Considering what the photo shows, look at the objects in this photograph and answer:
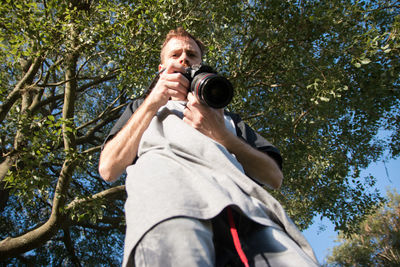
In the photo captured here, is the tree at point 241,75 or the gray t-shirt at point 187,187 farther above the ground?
the tree at point 241,75

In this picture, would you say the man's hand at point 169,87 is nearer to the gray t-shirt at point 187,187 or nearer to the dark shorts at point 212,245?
the gray t-shirt at point 187,187

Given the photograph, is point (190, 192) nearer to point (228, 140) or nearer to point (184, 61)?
point (228, 140)

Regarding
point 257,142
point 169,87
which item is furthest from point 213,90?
point 257,142

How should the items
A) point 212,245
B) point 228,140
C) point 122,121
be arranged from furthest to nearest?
point 122,121 → point 228,140 → point 212,245

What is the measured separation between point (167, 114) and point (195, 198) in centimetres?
75

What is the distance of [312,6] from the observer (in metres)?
6.30

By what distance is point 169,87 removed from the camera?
1.77 m

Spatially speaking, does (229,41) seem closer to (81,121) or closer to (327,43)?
(327,43)

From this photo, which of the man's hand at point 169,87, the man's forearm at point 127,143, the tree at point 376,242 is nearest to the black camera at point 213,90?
the man's hand at point 169,87

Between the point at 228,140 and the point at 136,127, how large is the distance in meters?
0.53

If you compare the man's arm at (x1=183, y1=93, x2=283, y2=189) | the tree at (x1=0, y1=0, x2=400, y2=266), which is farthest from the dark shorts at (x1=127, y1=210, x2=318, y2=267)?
the tree at (x1=0, y1=0, x2=400, y2=266)

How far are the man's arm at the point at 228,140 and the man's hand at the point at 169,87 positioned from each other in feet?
0.25

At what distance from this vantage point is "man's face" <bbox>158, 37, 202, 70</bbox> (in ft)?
7.17

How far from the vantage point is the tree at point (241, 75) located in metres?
5.04
